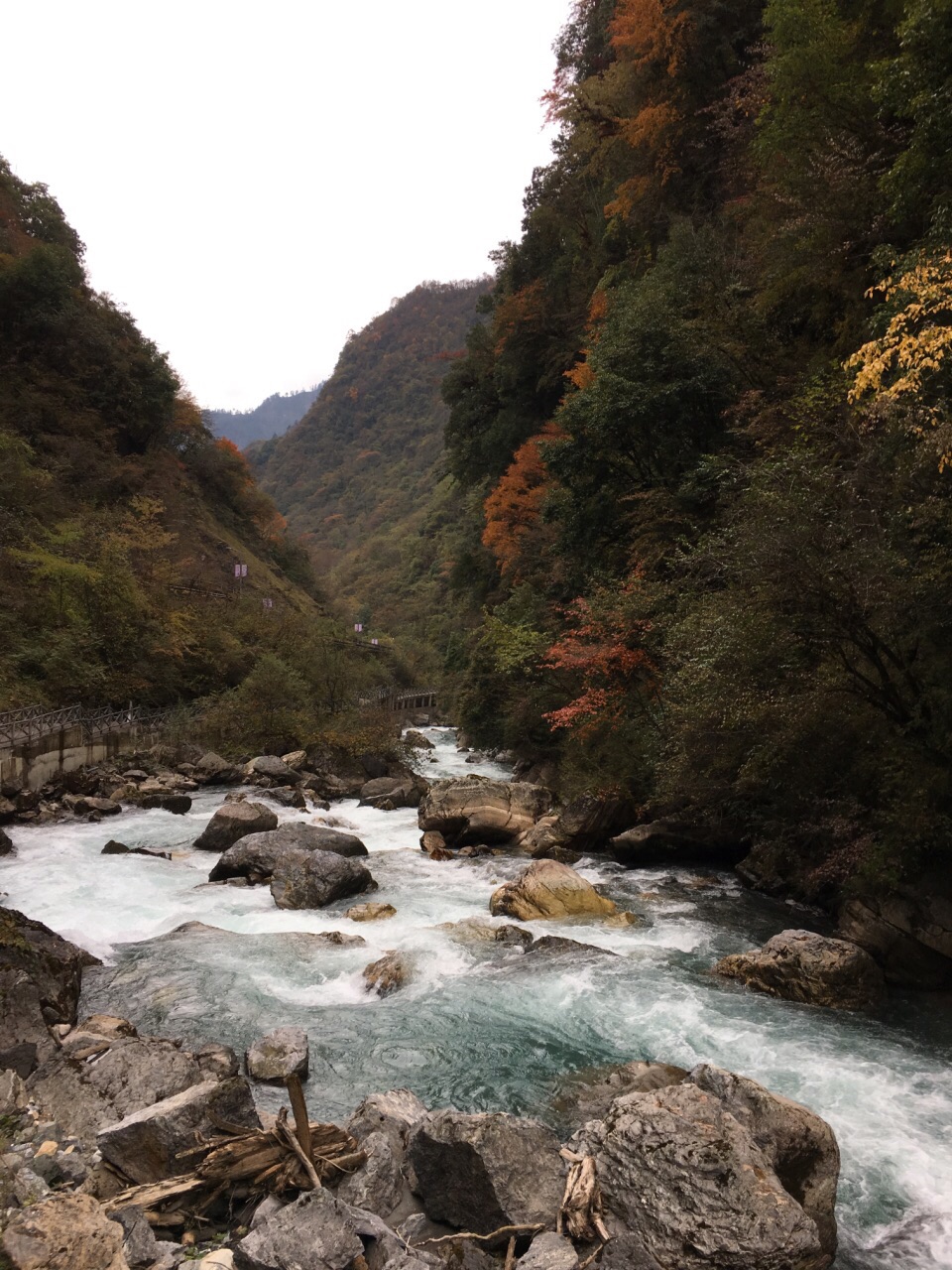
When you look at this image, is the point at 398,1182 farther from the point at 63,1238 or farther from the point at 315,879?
the point at 315,879

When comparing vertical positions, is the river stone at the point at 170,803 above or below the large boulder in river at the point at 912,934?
below

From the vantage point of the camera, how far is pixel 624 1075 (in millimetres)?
6754

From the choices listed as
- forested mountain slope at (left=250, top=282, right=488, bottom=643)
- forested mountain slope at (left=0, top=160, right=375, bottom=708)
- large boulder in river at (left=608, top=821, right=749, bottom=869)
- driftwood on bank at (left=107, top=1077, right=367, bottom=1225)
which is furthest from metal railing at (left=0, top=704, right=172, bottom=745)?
forested mountain slope at (left=250, top=282, right=488, bottom=643)

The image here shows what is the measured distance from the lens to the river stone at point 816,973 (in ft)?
28.7

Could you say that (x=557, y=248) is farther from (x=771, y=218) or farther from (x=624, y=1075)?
(x=624, y=1075)

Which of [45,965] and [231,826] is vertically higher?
[45,965]

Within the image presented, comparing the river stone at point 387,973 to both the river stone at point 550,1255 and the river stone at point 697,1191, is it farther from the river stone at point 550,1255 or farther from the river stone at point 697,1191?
the river stone at point 550,1255

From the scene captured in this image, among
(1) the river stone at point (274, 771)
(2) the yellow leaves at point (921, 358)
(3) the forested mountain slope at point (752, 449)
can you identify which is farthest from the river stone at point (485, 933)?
(1) the river stone at point (274, 771)

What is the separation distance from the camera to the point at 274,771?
2444 centimetres

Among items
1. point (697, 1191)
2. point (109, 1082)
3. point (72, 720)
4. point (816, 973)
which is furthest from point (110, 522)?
point (697, 1191)

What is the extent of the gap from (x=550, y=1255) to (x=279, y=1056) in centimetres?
364

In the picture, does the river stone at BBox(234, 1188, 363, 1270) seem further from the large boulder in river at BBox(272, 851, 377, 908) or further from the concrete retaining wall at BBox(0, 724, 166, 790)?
the concrete retaining wall at BBox(0, 724, 166, 790)

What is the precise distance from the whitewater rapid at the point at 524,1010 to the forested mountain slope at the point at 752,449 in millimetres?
Answer: 2365

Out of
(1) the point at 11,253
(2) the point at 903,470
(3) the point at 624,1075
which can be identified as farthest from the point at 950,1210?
(1) the point at 11,253
